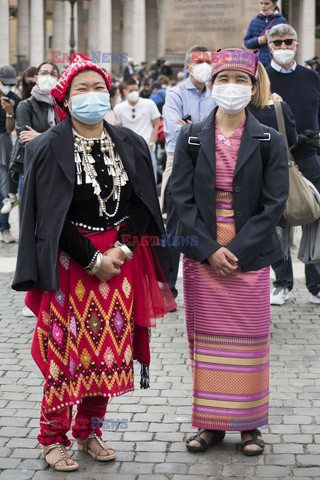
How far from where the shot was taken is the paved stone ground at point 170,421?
546cm

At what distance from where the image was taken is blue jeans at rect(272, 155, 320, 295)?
934cm


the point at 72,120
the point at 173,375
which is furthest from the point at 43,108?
the point at 72,120

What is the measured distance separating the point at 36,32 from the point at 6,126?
231ft

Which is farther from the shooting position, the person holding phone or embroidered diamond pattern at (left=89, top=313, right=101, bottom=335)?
the person holding phone

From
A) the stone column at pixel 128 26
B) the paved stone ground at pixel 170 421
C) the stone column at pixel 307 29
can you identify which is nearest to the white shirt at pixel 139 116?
the paved stone ground at pixel 170 421

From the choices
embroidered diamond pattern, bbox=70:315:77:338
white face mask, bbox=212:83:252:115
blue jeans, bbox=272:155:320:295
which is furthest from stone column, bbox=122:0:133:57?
embroidered diamond pattern, bbox=70:315:77:338

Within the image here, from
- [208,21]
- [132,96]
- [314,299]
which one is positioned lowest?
[314,299]

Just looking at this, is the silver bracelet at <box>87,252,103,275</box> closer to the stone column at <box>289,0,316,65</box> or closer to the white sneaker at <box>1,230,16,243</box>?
the white sneaker at <box>1,230,16,243</box>

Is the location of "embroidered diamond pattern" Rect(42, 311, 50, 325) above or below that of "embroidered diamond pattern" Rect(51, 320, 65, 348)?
above

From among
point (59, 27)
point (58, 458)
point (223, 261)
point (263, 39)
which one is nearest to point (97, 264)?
point (223, 261)

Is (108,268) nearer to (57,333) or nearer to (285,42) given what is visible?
(57,333)

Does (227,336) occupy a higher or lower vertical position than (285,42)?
lower

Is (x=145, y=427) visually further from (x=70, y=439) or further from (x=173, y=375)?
(x=173, y=375)

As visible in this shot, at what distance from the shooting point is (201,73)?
955 cm
